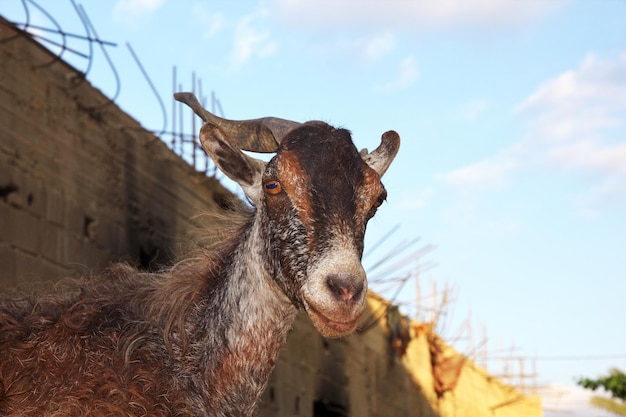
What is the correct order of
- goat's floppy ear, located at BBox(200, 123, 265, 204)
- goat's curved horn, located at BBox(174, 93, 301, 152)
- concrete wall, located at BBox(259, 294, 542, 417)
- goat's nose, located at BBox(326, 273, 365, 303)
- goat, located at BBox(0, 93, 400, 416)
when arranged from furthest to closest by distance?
concrete wall, located at BBox(259, 294, 542, 417), goat's curved horn, located at BBox(174, 93, 301, 152), goat's floppy ear, located at BBox(200, 123, 265, 204), goat, located at BBox(0, 93, 400, 416), goat's nose, located at BBox(326, 273, 365, 303)

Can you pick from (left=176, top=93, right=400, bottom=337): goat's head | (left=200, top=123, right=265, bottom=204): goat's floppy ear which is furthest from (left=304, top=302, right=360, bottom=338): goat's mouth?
(left=200, top=123, right=265, bottom=204): goat's floppy ear

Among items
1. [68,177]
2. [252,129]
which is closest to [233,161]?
[252,129]

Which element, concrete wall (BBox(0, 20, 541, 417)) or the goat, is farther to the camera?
concrete wall (BBox(0, 20, 541, 417))

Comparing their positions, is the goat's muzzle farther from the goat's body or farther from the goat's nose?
the goat's body

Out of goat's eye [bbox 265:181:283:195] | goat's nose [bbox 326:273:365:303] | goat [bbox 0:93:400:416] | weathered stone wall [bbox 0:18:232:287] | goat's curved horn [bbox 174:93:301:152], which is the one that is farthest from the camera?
weathered stone wall [bbox 0:18:232:287]

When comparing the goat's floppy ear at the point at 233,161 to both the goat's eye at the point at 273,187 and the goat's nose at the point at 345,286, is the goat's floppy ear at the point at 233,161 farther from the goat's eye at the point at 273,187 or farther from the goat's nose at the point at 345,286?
the goat's nose at the point at 345,286

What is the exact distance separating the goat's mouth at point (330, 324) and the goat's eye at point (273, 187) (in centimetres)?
61

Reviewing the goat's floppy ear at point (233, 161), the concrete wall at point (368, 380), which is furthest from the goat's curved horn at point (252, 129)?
the concrete wall at point (368, 380)

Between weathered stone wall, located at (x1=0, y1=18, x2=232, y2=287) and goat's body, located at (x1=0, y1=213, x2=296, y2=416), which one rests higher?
weathered stone wall, located at (x1=0, y1=18, x2=232, y2=287)

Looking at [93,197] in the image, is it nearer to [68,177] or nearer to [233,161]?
[68,177]

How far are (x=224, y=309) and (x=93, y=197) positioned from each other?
18.4 feet

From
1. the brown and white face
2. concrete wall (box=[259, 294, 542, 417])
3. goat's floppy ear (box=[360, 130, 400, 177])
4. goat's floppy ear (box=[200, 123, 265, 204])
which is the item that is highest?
goat's floppy ear (box=[360, 130, 400, 177])

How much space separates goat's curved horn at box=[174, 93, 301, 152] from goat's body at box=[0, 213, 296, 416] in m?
0.57

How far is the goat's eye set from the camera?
15.6ft
